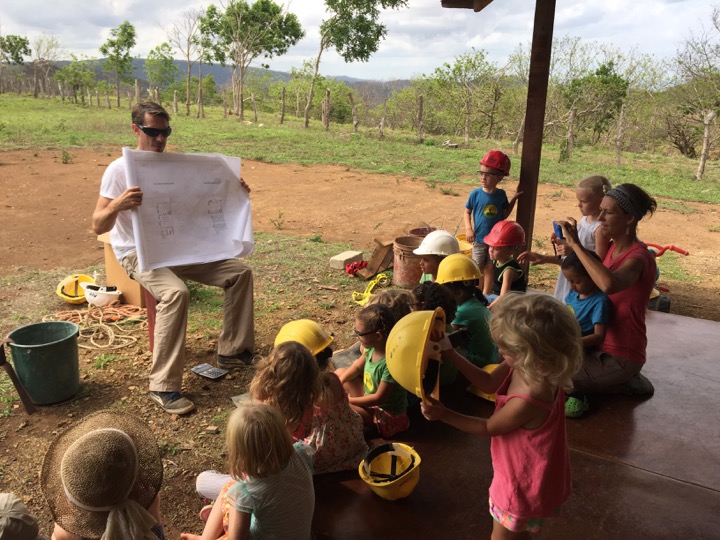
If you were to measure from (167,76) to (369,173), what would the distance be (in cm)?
3078

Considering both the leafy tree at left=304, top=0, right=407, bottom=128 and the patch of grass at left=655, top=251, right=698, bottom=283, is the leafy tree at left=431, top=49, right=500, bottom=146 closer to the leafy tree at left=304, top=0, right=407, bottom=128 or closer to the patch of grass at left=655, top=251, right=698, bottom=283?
the leafy tree at left=304, top=0, right=407, bottom=128

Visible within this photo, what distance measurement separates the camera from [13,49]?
144ft

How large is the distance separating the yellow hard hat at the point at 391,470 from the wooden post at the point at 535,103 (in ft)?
10.5

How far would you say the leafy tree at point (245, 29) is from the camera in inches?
1288

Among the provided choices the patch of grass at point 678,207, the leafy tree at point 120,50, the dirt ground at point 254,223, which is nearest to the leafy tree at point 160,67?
the leafy tree at point 120,50

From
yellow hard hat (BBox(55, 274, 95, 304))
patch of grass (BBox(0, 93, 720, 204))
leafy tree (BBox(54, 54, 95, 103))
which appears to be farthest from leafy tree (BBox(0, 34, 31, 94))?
yellow hard hat (BBox(55, 274, 95, 304))

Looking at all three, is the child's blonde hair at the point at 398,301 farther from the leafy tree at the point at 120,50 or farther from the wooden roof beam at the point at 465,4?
the leafy tree at the point at 120,50

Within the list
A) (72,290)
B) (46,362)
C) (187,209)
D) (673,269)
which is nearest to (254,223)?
(72,290)

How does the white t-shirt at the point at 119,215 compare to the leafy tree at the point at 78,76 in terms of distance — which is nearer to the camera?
the white t-shirt at the point at 119,215

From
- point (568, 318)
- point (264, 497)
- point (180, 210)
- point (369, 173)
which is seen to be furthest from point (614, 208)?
point (369, 173)

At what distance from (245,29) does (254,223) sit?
1107 inches

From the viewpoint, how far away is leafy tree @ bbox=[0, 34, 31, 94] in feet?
142

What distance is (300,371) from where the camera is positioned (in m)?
2.28

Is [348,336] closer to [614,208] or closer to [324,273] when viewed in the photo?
[324,273]
